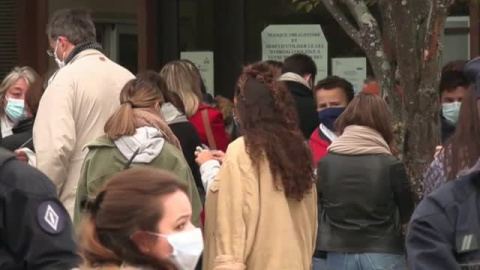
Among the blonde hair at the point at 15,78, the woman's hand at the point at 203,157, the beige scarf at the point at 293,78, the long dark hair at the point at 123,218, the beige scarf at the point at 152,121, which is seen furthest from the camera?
the blonde hair at the point at 15,78

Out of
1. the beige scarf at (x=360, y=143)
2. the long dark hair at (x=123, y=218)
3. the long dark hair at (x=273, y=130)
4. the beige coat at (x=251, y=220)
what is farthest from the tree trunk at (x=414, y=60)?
the long dark hair at (x=123, y=218)

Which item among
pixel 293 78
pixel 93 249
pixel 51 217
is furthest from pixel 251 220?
pixel 93 249

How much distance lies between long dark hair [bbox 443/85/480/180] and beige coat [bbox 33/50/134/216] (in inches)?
125

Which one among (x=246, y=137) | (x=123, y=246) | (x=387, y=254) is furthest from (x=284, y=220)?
(x=123, y=246)

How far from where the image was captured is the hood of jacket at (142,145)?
242 inches

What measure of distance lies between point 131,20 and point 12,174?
318 inches

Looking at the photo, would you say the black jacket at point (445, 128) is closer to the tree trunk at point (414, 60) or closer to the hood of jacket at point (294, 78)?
the tree trunk at point (414, 60)

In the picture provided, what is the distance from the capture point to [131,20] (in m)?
11.6

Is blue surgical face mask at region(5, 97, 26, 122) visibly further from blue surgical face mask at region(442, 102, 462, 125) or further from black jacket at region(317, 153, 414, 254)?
blue surgical face mask at region(442, 102, 462, 125)

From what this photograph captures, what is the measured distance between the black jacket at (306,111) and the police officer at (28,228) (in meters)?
4.50

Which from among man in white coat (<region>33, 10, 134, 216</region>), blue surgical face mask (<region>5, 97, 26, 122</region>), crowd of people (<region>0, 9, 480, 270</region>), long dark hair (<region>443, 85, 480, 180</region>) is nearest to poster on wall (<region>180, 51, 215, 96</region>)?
blue surgical face mask (<region>5, 97, 26, 122</region>)

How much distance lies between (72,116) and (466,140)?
11.4ft

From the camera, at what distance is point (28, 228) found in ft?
11.6

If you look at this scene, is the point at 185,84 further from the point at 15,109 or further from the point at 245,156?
the point at 245,156
